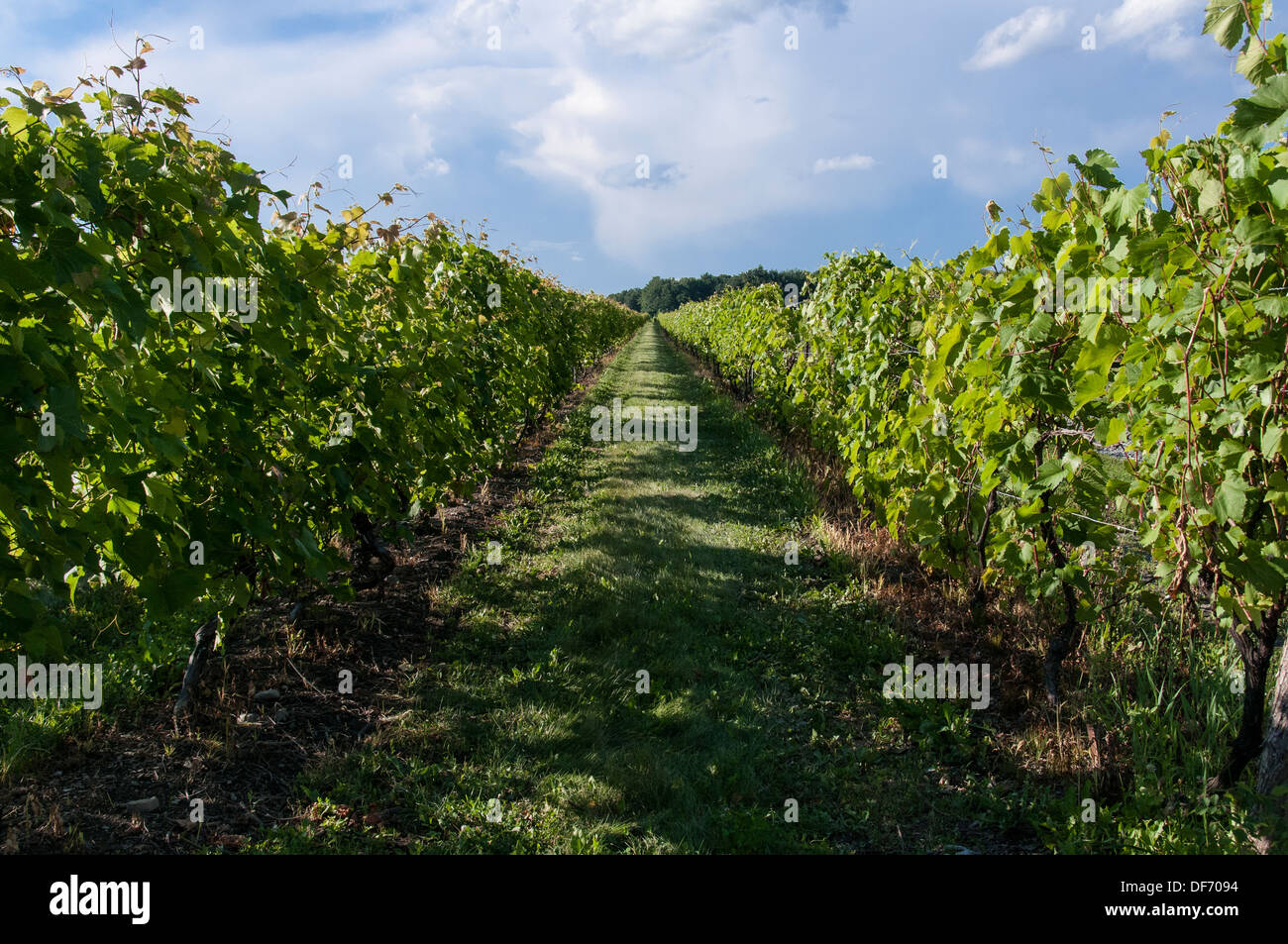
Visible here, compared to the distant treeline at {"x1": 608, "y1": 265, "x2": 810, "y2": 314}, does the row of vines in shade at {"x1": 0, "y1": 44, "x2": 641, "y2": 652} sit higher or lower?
lower

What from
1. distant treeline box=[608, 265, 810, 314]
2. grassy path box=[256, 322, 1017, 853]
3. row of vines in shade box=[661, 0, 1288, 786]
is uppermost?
distant treeline box=[608, 265, 810, 314]

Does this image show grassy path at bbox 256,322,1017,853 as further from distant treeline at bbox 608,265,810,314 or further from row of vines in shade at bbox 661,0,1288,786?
distant treeline at bbox 608,265,810,314

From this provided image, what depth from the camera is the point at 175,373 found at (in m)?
2.49

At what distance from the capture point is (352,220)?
3.99 metres

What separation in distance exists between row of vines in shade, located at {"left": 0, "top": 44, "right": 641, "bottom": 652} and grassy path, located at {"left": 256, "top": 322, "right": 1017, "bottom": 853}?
2.91ft

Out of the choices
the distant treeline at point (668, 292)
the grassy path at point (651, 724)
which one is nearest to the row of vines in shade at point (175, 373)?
the grassy path at point (651, 724)

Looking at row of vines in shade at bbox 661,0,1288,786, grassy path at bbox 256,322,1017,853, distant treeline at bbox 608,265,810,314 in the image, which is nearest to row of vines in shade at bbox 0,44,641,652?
grassy path at bbox 256,322,1017,853

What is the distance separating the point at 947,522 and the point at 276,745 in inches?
142

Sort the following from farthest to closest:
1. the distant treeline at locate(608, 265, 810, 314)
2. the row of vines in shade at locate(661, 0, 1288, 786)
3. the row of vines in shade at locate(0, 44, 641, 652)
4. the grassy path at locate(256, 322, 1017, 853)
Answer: the distant treeline at locate(608, 265, 810, 314), the grassy path at locate(256, 322, 1017, 853), the row of vines in shade at locate(661, 0, 1288, 786), the row of vines in shade at locate(0, 44, 641, 652)

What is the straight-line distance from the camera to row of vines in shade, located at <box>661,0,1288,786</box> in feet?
7.16

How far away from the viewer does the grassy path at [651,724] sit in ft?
8.82

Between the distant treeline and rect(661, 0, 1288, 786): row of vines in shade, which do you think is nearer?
rect(661, 0, 1288, 786): row of vines in shade

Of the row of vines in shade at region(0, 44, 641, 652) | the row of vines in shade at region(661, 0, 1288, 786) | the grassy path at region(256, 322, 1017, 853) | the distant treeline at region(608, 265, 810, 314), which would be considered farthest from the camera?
the distant treeline at region(608, 265, 810, 314)

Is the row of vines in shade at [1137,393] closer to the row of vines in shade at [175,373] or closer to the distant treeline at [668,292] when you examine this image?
the row of vines in shade at [175,373]
